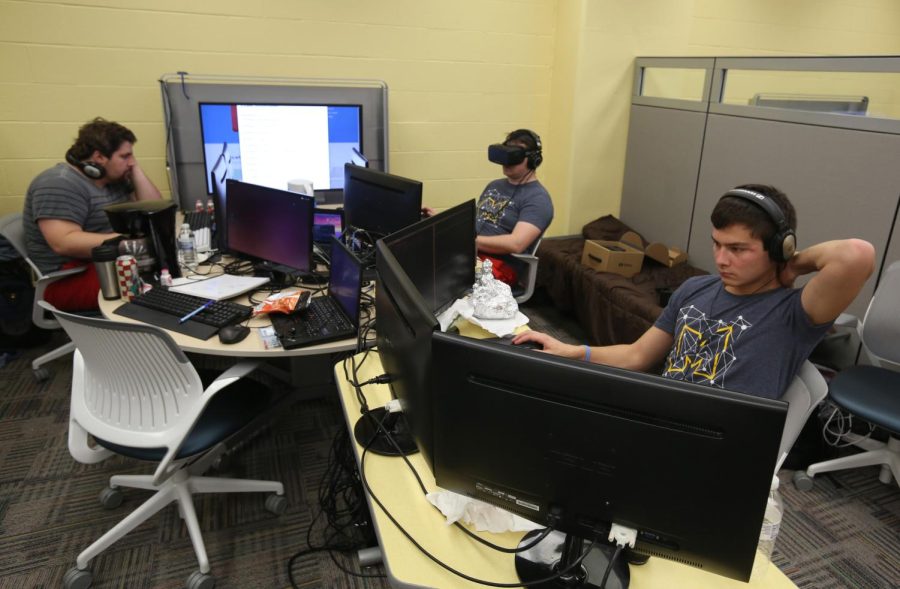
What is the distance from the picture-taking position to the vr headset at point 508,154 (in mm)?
2797

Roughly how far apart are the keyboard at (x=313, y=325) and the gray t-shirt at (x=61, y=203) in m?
1.34

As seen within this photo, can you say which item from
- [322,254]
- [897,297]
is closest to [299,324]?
[322,254]

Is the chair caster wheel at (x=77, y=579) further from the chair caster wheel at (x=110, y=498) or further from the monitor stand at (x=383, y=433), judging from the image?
the monitor stand at (x=383, y=433)

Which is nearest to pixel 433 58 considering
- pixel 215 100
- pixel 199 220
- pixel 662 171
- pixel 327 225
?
pixel 215 100

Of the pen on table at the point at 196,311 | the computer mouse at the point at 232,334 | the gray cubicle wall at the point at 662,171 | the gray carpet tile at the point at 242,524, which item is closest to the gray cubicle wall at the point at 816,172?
the gray cubicle wall at the point at 662,171

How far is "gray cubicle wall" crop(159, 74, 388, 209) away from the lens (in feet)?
11.2

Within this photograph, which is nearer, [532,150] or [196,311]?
[196,311]

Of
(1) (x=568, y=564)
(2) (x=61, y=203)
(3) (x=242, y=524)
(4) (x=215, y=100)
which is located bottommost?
(3) (x=242, y=524)

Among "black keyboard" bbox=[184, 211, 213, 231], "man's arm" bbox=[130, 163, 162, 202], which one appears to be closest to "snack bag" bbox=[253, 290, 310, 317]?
"black keyboard" bbox=[184, 211, 213, 231]

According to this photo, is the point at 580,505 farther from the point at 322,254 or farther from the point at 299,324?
the point at 322,254

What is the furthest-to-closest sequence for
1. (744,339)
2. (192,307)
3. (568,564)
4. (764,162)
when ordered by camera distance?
(764,162)
(192,307)
(744,339)
(568,564)

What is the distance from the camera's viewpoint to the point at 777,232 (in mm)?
1362

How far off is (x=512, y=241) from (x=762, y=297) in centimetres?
145

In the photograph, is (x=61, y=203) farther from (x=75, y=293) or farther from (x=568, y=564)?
(x=568, y=564)
